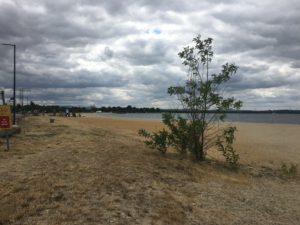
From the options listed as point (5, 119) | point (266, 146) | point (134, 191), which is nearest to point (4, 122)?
point (5, 119)

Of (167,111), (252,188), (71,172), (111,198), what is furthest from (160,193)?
(167,111)

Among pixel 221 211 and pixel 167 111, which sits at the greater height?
pixel 167 111

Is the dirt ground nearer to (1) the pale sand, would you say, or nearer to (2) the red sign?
(2) the red sign

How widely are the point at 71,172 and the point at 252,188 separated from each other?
14.0 feet

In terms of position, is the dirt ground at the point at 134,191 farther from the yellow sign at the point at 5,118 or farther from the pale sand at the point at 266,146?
the pale sand at the point at 266,146

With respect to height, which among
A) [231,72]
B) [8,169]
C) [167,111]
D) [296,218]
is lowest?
[296,218]

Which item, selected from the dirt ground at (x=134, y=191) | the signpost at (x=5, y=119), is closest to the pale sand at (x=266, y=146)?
the dirt ground at (x=134, y=191)

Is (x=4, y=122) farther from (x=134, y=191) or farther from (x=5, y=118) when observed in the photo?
(x=134, y=191)

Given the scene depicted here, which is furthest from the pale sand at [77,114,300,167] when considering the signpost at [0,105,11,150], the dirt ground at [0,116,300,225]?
the signpost at [0,105,11,150]

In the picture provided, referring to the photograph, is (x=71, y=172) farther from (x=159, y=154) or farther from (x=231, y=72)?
(x=231, y=72)

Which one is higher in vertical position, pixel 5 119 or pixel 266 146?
pixel 5 119

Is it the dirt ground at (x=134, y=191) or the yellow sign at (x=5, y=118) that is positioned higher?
the yellow sign at (x=5, y=118)

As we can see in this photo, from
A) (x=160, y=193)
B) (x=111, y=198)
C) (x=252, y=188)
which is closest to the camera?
(x=111, y=198)

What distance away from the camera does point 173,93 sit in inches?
534
